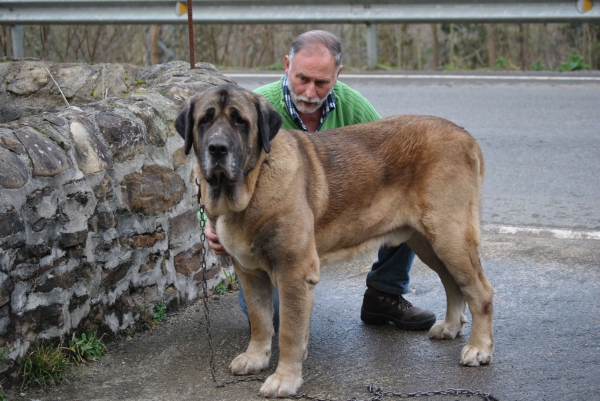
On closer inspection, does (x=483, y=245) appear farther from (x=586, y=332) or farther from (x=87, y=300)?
(x=87, y=300)

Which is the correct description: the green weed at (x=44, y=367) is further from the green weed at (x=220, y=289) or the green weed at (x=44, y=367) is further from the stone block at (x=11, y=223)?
the green weed at (x=220, y=289)

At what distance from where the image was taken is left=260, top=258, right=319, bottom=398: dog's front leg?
13.2ft

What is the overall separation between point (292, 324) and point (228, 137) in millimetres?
1021

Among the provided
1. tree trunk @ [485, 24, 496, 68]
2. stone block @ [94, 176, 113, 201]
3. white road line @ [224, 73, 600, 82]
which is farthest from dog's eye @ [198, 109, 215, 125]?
tree trunk @ [485, 24, 496, 68]

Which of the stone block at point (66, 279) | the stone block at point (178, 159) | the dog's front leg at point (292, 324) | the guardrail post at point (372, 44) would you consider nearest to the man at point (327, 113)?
the stone block at point (178, 159)

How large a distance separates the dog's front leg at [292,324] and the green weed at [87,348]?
1.02m

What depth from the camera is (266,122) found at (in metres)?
3.99

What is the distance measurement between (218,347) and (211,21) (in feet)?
26.4

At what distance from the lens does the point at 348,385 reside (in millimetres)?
4152

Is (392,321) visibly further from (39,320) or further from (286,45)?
(286,45)

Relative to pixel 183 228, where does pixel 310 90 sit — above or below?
above

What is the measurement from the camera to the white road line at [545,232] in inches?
252

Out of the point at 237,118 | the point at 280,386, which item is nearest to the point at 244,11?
the point at 237,118

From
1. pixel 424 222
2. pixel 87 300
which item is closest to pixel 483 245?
pixel 424 222
